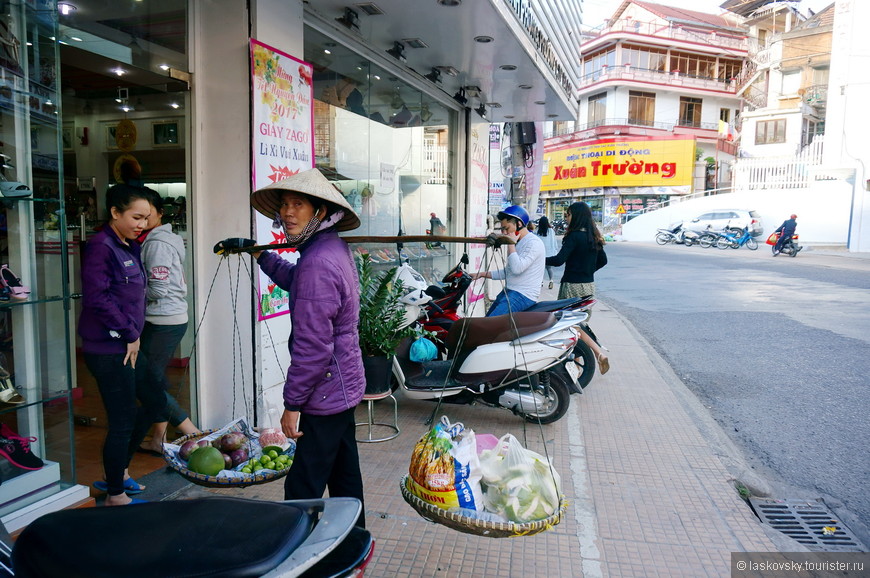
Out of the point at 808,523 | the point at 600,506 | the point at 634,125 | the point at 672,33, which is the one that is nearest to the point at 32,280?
the point at 600,506

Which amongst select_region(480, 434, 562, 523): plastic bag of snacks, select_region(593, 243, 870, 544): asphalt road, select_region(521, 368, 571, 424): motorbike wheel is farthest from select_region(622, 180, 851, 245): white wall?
select_region(480, 434, 562, 523): plastic bag of snacks

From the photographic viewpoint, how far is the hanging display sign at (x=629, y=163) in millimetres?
39125

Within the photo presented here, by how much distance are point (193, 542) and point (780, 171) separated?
36.0 meters

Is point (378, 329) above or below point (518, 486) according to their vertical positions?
above

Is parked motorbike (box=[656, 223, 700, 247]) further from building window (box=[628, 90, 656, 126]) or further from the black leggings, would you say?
the black leggings

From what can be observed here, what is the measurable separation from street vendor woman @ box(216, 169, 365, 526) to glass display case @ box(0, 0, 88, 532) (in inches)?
54.2

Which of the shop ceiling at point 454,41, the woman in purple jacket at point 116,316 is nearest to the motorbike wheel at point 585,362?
the shop ceiling at point 454,41

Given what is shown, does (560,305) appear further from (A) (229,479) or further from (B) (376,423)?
(A) (229,479)

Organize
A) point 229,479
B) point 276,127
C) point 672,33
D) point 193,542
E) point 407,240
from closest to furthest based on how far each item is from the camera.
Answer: point 193,542 < point 407,240 < point 229,479 < point 276,127 < point 672,33

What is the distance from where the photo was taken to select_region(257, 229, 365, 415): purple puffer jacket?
8.03ft

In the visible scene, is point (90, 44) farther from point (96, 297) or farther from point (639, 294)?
point (639, 294)

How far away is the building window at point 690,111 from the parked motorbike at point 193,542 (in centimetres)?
4772

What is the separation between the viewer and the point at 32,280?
3232 millimetres

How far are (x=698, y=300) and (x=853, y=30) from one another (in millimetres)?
20357
